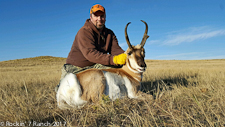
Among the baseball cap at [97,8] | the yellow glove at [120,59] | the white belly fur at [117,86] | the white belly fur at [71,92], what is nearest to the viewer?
the white belly fur at [71,92]

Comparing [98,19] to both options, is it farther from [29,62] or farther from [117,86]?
[29,62]

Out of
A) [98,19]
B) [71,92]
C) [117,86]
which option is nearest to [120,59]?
[117,86]

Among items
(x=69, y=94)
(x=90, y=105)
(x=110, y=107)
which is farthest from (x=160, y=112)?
(x=69, y=94)

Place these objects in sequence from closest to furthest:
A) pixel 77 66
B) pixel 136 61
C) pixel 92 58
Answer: pixel 136 61 < pixel 92 58 < pixel 77 66

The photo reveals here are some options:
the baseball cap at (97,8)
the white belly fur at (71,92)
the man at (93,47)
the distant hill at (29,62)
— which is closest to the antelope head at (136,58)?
the man at (93,47)

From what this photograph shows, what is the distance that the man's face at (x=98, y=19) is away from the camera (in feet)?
13.5

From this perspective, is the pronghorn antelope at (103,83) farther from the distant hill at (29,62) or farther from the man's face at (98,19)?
the distant hill at (29,62)

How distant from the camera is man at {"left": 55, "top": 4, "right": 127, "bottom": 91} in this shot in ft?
11.1

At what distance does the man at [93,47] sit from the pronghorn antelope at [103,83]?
0.23 meters

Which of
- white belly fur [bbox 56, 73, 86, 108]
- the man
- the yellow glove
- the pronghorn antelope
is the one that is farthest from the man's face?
white belly fur [bbox 56, 73, 86, 108]

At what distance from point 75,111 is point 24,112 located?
84 cm

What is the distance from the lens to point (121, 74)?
337 centimetres

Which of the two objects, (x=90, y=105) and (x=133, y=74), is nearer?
(x=90, y=105)

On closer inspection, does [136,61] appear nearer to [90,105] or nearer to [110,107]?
[110,107]
